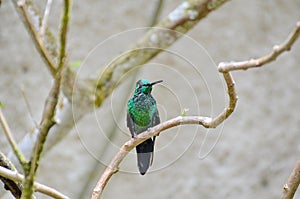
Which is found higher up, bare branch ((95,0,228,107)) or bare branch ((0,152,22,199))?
bare branch ((0,152,22,199))

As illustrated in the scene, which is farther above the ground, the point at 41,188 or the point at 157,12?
the point at 41,188

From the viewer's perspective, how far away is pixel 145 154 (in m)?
1.08

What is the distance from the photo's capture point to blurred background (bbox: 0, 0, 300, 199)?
9.17 feet

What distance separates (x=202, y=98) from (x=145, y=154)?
1.58 m

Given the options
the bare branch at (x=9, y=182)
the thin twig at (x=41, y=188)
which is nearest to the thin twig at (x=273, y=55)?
the thin twig at (x=41, y=188)

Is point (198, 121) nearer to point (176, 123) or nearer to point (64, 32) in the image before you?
point (176, 123)

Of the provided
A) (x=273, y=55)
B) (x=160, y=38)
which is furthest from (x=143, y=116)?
(x=160, y=38)

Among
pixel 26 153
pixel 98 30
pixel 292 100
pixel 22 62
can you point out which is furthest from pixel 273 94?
pixel 26 153

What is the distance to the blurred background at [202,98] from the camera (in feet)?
9.17

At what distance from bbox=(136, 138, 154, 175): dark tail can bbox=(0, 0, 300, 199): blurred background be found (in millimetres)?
1560

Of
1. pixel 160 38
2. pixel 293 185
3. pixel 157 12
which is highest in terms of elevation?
pixel 293 185

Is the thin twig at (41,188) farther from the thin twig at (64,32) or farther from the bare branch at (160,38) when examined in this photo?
the bare branch at (160,38)

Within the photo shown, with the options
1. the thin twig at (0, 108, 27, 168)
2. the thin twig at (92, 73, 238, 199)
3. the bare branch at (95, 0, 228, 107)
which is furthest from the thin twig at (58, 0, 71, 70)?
the bare branch at (95, 0, 228, 107)

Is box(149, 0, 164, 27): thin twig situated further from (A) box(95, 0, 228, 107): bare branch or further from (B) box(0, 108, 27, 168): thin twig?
(B) box(0, 108, 27, 168): thin twig
